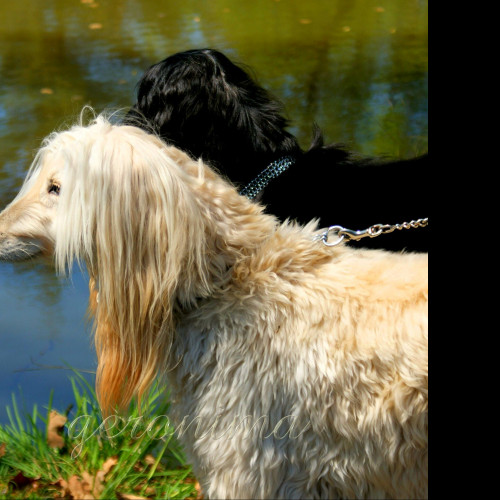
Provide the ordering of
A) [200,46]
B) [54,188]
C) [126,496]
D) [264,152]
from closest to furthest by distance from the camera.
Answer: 1. [54,188]
2. [126,496]
3. [264,152]
4. [200,46]

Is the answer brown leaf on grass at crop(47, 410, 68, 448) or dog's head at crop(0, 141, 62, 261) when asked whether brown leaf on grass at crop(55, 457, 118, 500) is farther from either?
dog's head at crop(0, 141, 62, 261)

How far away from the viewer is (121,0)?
5531 millimetres

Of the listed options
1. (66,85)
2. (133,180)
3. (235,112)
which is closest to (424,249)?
(235,112)

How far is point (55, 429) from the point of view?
3402 millimetres

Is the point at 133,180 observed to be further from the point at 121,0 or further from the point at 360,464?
the point at 121,0

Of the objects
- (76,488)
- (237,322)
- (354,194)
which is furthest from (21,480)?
(354,194)

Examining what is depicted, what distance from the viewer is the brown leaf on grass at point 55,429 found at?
11.0 ft

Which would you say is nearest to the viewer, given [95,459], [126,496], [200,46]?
[126,496]

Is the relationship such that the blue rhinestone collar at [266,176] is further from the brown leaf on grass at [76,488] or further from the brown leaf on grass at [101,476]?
the brown leaf on grass at [76,488]

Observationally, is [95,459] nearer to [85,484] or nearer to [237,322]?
[85,484]

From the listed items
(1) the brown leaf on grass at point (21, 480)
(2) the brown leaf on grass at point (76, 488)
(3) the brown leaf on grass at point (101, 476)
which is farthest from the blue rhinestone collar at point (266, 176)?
(1) the brown leaf on grass at point (21, 480)

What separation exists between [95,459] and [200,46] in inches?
123
